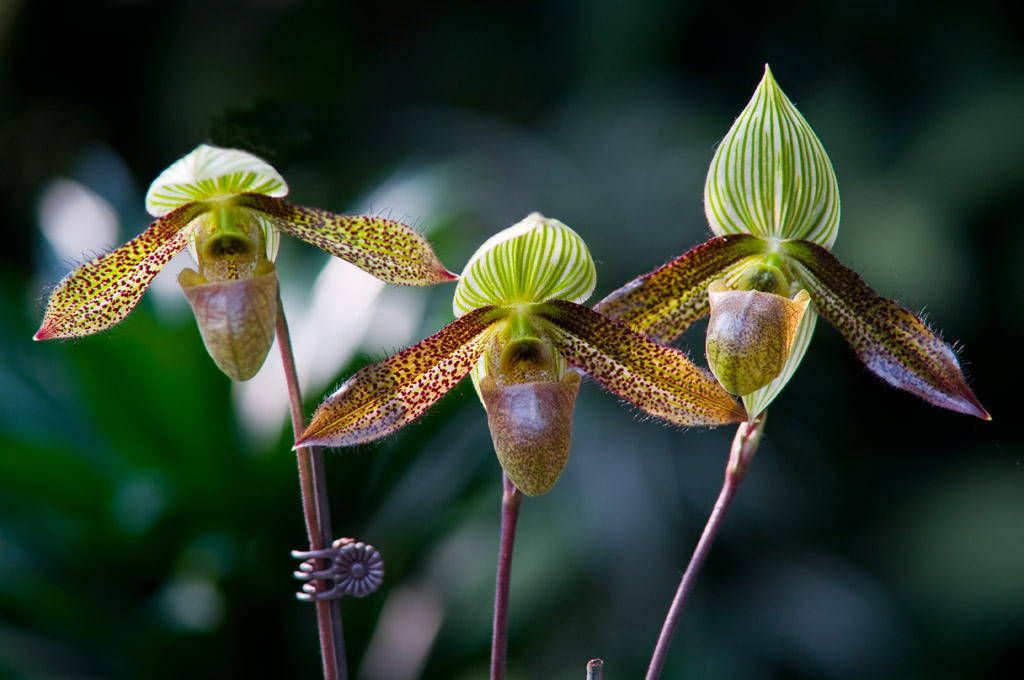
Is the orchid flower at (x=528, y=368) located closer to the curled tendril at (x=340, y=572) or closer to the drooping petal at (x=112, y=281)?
the curled tendril at (x=340, y=572)

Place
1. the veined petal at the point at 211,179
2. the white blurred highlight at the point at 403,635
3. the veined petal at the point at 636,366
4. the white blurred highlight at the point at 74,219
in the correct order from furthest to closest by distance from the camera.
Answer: the white blurred highlight at the point at 74,219
the white blurred highlight at the point at 403,635
the veined petal at the point at 636,366
the veined petal at the point at 211,179

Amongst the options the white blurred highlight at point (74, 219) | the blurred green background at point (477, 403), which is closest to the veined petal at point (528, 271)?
the blurred green background at point (477, 403)

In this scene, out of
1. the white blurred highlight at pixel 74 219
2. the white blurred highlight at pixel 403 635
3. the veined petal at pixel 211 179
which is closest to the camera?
the veined petal at pixel 211 179

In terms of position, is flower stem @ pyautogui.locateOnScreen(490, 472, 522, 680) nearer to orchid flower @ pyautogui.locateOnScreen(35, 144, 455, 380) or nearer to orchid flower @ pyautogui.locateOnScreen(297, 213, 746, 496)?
orchid flower @ pyautogui.locateOnScreen(297, 213, 746, 496)

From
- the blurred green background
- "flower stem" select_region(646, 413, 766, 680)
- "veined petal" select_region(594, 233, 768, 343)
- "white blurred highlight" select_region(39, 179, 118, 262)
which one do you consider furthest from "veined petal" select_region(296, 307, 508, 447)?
"white blurred highlight" select_region(39, 179, 118, 262)

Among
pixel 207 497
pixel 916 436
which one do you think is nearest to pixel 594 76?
pixel 916 436

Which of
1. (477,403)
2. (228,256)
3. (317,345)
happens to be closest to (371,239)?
(228,256)
